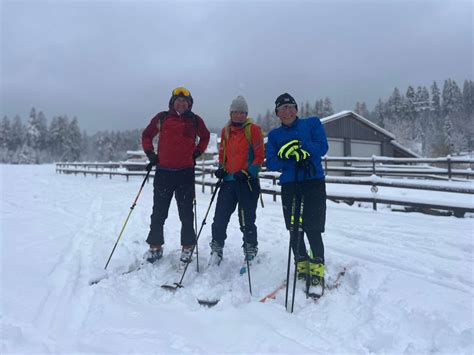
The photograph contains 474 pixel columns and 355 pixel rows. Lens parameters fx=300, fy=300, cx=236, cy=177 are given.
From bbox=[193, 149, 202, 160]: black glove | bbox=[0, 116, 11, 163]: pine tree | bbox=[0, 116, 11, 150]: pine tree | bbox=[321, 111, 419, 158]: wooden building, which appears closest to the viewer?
bbox=[193, 149, 202, 160]: black glove

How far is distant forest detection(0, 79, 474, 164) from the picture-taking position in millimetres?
63500

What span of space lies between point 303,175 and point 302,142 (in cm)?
37

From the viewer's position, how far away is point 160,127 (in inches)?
163

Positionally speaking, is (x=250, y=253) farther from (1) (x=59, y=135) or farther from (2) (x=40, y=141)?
(2) (x=40, y=141)

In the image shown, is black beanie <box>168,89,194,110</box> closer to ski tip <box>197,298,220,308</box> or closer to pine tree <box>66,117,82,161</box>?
ski tip <box>197,298,220,308</box>

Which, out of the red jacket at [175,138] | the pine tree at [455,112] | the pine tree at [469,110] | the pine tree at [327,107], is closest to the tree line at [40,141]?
the pine tree at [327,107]

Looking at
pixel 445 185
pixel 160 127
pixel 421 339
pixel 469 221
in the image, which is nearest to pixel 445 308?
pixel 421 339

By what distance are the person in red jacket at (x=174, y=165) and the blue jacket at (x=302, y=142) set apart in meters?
1.23

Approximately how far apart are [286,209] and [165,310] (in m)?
1.69

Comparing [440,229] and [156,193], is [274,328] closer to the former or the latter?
[156,193]

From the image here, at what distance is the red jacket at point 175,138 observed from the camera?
407cm

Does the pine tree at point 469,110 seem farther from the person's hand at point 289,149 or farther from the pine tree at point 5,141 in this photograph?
the pine tree at point 5,141

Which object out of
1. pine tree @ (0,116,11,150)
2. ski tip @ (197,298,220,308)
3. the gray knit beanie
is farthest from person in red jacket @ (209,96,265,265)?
pine tree @ (0,116,11,150)

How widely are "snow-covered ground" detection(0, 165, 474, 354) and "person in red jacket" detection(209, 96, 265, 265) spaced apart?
352 mm
